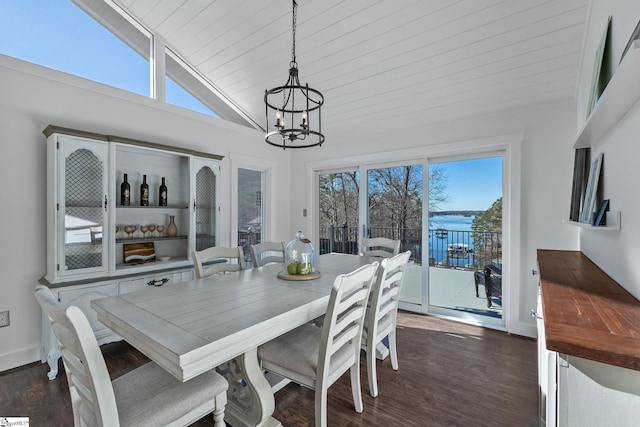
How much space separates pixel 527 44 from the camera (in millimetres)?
2385

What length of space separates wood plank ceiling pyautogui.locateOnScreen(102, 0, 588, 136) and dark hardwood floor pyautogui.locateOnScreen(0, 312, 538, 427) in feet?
8.15

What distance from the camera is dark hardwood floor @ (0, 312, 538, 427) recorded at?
1.81m

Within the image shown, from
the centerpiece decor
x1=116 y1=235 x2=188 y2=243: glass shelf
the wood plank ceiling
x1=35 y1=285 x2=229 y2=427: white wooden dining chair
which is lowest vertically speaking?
x1=35 y1=285 x2=229 y2=427: white wooden dining chair

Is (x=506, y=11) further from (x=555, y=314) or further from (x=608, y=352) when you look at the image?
(x=608, y=352)

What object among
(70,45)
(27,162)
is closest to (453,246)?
(27,162)

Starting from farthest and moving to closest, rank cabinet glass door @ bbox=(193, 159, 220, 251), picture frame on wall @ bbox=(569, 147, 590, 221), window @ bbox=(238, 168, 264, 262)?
window @ bbox=(238, 168, 264, 262) → cabinet glass door @ bbox=(193, 159, 220, 251) → picture frame on wall @ bbox=(569, 147, 590, 221)

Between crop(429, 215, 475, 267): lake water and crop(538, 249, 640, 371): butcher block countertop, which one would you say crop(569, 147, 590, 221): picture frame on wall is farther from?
crop(429, 215, 475, 267): lake water

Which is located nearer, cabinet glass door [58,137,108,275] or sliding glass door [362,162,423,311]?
cabinet glass door [58,137,108,275]

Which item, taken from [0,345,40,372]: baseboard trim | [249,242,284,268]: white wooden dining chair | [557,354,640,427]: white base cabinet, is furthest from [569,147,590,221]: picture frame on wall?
[0,345,40,372]: baseboard trim

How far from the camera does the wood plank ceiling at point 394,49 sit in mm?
2297

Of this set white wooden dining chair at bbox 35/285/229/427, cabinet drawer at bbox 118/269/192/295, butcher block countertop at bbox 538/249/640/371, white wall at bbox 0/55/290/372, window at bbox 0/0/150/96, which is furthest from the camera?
A: cabinet drawer at bbox 118/269/192/295

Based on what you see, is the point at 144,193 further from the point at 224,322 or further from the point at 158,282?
the point at 224,322

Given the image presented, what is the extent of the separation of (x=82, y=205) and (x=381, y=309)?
2659 mm

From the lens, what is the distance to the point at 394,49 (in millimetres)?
2723
